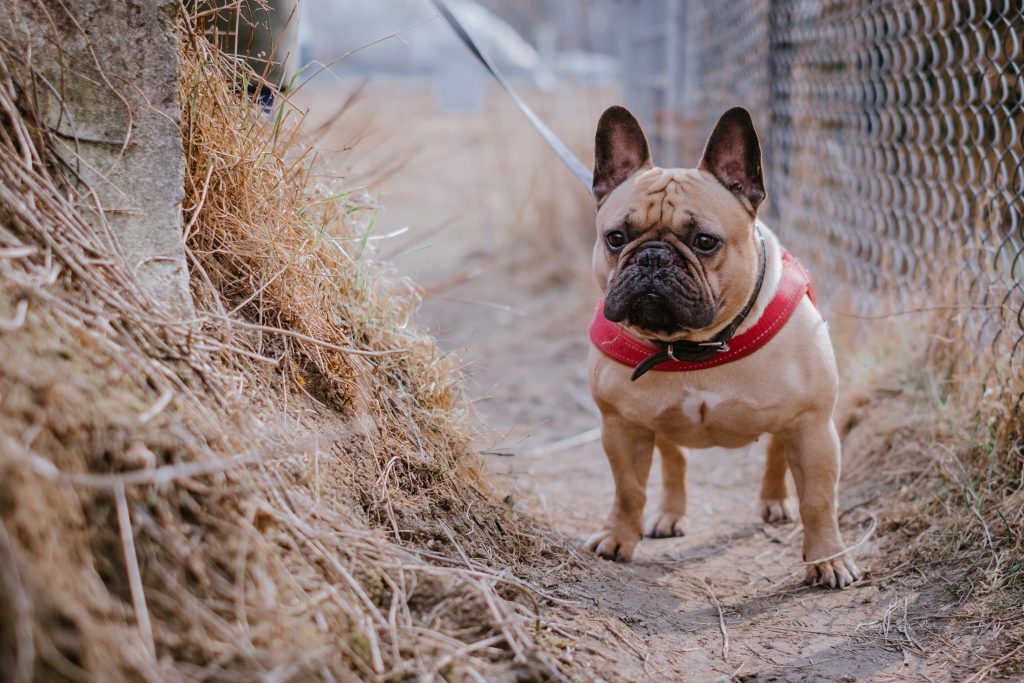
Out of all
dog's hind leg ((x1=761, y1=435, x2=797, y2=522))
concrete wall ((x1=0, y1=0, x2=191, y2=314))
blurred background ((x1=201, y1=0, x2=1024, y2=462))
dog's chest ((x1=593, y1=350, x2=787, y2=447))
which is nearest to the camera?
concrete wall ((x1=0, y1=0, x2=191, y2=314))

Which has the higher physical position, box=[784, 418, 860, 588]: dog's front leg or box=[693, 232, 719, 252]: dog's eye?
box=[693, 232, 719, 252]: dog's eye

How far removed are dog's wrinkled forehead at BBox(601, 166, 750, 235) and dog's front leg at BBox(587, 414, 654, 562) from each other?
0.60 metres

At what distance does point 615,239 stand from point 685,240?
22cm

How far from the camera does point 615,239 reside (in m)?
2.73

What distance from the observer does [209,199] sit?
2264 mm

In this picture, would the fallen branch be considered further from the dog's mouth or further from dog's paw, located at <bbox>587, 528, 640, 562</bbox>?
the dog's mouth

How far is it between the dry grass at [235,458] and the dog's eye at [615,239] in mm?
608

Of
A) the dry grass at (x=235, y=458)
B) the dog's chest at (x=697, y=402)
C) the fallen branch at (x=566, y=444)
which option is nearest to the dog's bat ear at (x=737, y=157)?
the dog's chest at (x=697, y=402)

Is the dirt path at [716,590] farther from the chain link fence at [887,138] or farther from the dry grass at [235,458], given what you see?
the chain link fence at [887,138]

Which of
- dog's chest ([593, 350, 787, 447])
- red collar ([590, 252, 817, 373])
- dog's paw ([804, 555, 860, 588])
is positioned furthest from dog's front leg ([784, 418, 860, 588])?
red collar ([590, 252, 817, 373])

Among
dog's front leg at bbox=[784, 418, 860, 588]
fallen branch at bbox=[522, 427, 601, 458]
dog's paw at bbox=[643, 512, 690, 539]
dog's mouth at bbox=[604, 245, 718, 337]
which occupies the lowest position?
fallen branch at bbox=[522, 427, 601, 458]

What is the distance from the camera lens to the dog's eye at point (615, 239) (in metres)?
2.71

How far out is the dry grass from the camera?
128cm

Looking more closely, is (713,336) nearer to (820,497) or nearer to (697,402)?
(697,402)
